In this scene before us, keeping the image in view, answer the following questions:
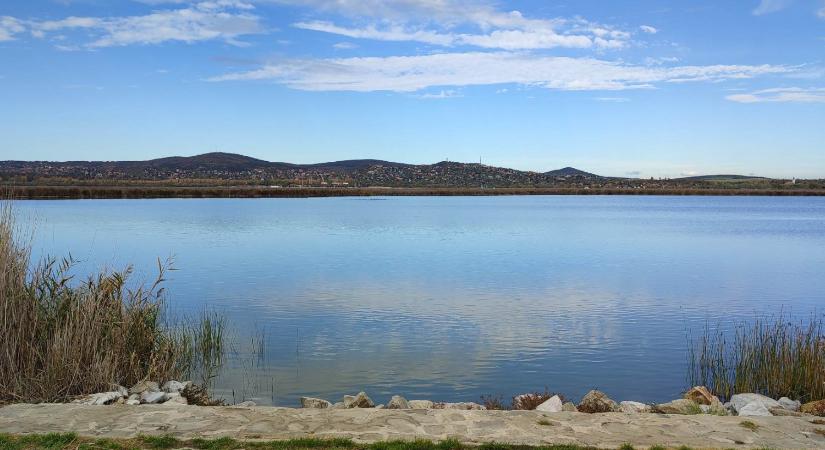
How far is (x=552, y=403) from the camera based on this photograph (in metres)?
9.87

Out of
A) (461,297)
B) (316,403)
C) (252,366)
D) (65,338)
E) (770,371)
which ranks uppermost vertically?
(65,338)

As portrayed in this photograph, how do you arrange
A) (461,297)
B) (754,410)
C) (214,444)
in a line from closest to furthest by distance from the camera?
(214,444) < (754,410) < (461,297)

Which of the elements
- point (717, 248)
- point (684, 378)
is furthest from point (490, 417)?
point (717, 248)

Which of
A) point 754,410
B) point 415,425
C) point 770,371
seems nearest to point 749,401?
point 754,410

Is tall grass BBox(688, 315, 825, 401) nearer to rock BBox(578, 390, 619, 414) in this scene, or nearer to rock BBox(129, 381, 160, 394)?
rock BBox(578, 390, 619, 414)

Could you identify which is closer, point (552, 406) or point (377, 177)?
point (552, 406)

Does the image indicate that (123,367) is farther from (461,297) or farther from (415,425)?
(461,297)

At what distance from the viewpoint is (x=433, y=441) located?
7578mm

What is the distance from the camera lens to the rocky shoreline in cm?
980

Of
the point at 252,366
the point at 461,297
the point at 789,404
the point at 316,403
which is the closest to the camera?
the point at 316,403

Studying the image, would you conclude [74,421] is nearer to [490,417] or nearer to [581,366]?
[490,417]

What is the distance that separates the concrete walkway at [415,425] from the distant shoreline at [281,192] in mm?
78843

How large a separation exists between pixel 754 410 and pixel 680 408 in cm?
92

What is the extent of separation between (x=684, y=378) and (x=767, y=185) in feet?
554
